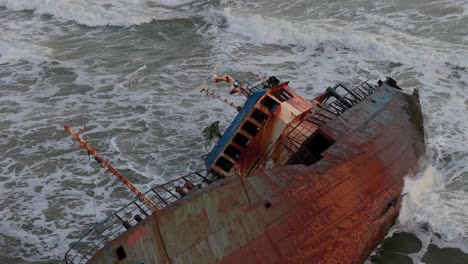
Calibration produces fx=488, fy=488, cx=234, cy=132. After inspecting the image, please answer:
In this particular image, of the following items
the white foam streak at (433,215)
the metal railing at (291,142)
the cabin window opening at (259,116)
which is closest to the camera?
the white foam streak at (433,215)

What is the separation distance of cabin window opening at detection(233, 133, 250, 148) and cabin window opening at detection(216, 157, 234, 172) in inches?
27.7

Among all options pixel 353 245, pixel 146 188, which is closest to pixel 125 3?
pixel 146 188

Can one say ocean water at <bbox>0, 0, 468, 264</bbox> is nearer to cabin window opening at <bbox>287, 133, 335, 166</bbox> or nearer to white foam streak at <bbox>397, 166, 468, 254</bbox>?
white foam streak at <bbox>397, 166, 468, 254</bbox>

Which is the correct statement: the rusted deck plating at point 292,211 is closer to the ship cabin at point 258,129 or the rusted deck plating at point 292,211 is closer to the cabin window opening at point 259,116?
the ship cabin at point 258,129

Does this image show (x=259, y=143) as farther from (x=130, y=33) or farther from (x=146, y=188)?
(x=130, y=33)

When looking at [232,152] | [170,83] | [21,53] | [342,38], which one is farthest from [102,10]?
[232,152]

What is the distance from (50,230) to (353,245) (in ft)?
27.1

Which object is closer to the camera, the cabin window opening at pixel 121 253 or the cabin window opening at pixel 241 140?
the cabin window opening at pixel 121 253

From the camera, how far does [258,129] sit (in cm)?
1407

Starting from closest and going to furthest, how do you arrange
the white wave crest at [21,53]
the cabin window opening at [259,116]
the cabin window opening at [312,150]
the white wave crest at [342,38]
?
the cabin window opening at [312,150], the cabin window opening at [259,116], the white wave crest at [342,38], the white wave crest at [21,53]

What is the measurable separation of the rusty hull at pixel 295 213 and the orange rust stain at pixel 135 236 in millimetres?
18

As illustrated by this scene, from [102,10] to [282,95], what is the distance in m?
23.0

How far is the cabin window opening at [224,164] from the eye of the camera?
578 inches

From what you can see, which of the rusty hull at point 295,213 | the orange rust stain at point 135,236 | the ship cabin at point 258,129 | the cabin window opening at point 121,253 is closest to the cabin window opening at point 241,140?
the ship cabin at point 258,129
